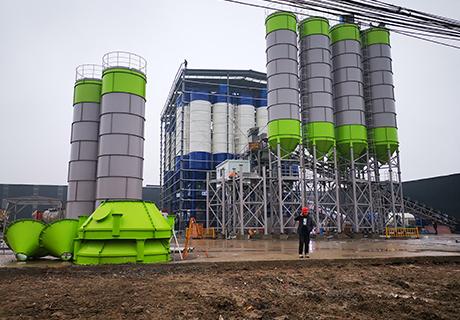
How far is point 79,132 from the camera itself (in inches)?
848

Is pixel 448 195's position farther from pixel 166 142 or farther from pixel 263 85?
pixel 166 142

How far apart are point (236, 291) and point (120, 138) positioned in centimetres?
1401

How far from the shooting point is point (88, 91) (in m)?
22.0

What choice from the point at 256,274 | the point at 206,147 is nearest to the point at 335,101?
the point at 206,147

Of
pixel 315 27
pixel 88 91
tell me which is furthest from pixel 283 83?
pixel 88 91

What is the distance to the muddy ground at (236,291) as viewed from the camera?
5.40 meters

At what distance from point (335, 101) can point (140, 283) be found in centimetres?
2835

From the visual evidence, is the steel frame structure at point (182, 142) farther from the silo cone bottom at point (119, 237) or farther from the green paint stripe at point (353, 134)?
the silo cone bottom at point (119, 237)

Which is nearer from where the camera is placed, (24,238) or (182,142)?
(24,238)

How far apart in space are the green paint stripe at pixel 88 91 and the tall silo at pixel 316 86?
648 inches

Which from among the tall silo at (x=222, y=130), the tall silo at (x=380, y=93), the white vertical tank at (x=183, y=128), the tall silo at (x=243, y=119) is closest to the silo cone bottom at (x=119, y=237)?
the tall silo at (x=380, y=93)

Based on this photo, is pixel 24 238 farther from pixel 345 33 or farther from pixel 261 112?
pixel 261 112

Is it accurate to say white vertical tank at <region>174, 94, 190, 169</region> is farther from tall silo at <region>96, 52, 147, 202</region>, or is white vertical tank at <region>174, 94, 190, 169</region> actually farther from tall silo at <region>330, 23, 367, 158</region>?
tall silo at <region>96, 52, 147, 202</region>

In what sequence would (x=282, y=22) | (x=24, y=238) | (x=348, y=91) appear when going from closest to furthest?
(x=24, y=238) → (x=282, y=22) → (x=348, y=91)
